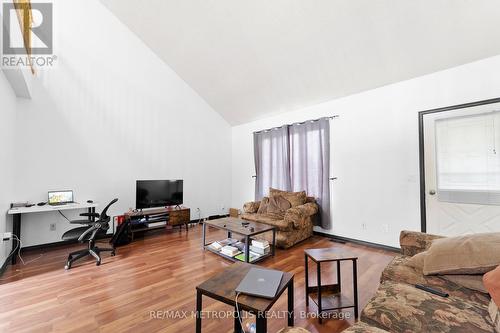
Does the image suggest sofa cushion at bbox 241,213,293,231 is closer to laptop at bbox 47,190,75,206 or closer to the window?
the window

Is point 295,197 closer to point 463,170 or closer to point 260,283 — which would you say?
point 463,170

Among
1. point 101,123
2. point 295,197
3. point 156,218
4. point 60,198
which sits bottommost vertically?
point 156,218

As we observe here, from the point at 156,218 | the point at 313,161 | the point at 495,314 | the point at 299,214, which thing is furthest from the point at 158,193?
the point at 495,314

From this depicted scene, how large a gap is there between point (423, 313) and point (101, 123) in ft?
15.8

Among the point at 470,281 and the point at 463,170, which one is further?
the point at 463,170

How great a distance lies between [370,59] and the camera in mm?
2979

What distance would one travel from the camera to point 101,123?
3910 millimetres

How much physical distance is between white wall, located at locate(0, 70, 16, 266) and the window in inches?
215

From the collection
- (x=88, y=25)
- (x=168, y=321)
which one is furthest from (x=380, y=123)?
(x=88, y=25)

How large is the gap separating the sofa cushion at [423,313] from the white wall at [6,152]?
153 inches

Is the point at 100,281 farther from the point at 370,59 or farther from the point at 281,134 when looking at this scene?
the point at 370,59

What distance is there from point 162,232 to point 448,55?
17.3ft

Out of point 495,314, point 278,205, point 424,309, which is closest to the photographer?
point 495,314

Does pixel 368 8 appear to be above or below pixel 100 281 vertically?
above
